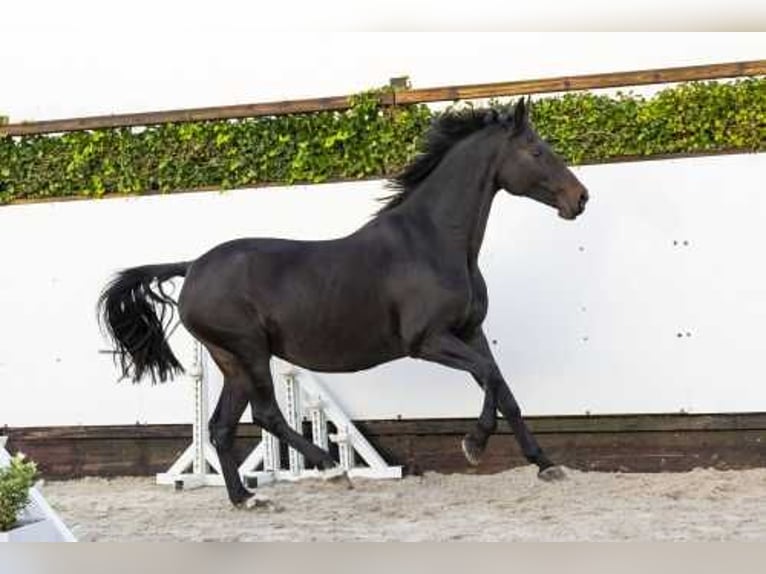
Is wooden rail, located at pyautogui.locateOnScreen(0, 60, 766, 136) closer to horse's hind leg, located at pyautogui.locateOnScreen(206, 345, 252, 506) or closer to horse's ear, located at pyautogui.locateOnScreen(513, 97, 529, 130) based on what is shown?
horse's ear, located at pyautogui.locateOnScreen(513, 97, 529, 130)

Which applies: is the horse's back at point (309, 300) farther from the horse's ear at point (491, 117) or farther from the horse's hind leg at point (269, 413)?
the horse's ear at point (491, 117)

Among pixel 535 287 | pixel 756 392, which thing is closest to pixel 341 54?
pixel 535 287

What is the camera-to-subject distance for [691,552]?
3014 mm

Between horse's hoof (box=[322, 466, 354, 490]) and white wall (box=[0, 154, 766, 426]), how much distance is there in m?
0.86

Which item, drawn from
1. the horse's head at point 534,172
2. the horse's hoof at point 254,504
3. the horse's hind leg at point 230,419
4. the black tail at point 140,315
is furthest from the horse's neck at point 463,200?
the horse's hoof at point 254,504

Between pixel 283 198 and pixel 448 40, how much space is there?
1.96 meters

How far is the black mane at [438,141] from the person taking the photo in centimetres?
530

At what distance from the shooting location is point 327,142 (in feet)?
21.2

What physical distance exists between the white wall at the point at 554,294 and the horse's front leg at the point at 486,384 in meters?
1.18

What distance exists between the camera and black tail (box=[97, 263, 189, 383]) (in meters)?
5.46

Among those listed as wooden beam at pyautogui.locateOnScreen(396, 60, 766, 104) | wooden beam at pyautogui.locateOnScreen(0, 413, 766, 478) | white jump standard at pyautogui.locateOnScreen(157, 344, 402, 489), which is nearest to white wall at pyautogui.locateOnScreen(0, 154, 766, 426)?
wooden beam at pyautogui.locateOnScreen(0, 413, 766, 478)

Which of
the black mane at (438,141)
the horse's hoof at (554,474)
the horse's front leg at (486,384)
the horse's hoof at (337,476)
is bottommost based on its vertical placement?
the horse's hoof at (337,476)

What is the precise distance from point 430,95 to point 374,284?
1.81 metres

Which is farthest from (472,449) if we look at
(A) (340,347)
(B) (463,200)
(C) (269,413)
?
(B) (463,200)
